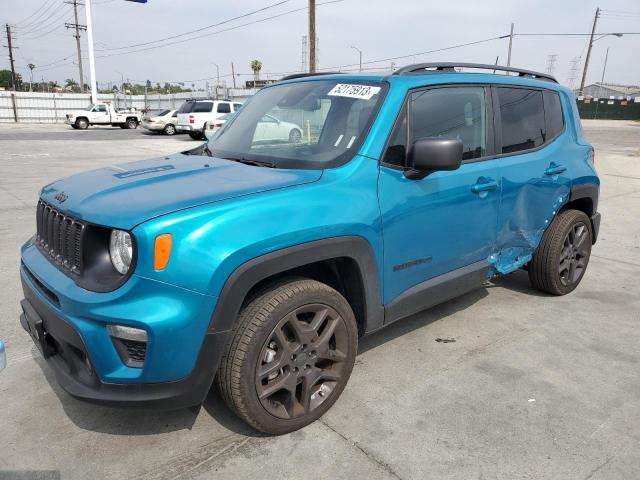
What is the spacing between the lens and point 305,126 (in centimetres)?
321

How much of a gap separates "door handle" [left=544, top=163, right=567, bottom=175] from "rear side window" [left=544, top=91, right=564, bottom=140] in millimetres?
244

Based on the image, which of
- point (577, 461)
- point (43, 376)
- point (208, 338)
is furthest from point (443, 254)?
point (43, 376)

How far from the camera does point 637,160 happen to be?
15.5 m

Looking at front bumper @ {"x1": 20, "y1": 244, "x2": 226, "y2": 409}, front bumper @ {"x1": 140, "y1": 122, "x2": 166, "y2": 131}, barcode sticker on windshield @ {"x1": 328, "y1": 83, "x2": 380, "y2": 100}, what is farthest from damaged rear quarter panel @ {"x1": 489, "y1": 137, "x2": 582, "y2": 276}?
front bumper @ {"x1": 140, "y1": 122, "x2": 166, "y2": 131}

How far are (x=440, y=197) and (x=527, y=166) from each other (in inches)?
44.1

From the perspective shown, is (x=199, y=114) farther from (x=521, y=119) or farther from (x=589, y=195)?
(x=521, y=119)

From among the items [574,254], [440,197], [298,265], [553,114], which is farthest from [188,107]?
[298,265]

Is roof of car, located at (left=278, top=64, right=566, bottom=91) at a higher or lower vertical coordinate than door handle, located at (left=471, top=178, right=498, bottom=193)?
higher

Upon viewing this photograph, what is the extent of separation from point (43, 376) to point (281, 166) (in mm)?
1959

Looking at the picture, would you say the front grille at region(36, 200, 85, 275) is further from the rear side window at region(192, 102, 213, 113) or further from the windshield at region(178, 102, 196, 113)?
the windshield at region(178, 102, 196, 113)

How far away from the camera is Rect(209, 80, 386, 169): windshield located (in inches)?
116

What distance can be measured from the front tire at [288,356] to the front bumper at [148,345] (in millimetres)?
136

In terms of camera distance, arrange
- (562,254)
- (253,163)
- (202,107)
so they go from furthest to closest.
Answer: (202,107) → (562,254) → (253,163)

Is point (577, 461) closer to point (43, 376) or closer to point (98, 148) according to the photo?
point (43, 376)
